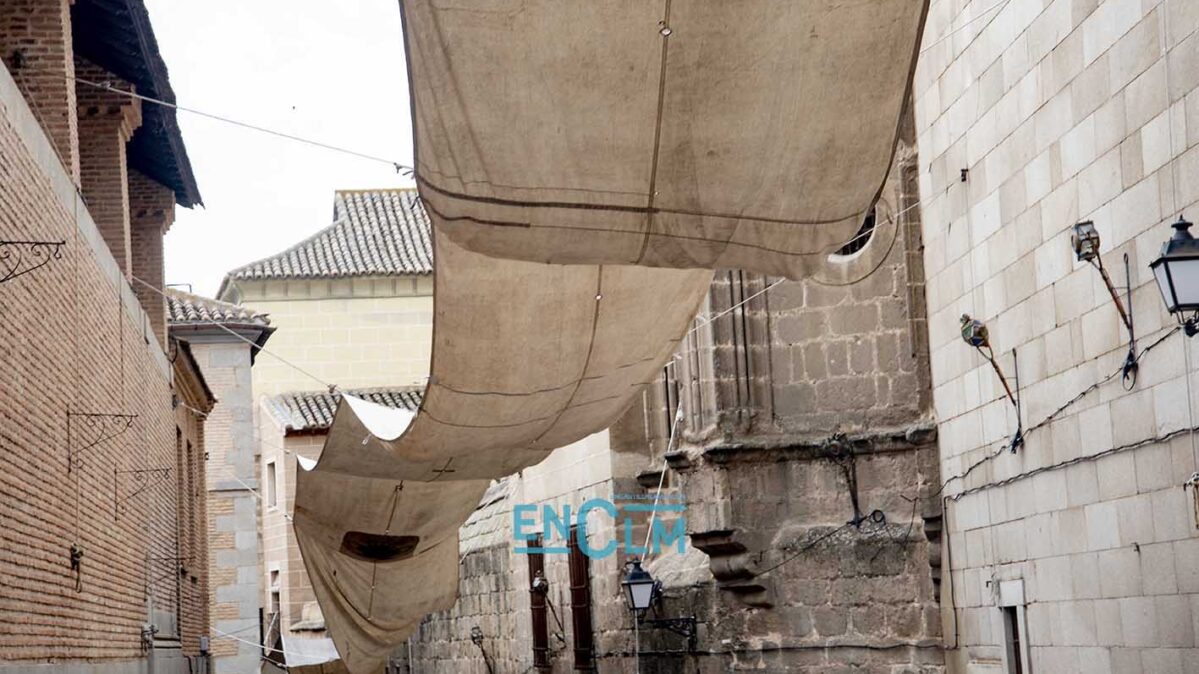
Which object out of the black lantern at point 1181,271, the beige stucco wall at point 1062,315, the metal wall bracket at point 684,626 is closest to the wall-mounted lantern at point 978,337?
the beige stucco wall at point 1062,315

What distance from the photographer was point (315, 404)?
45.6 meters

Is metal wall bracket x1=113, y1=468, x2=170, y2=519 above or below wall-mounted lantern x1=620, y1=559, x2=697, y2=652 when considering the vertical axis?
above

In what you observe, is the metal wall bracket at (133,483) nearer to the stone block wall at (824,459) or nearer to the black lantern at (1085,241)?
the stone block wall at (824,459)

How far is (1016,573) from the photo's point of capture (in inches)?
537

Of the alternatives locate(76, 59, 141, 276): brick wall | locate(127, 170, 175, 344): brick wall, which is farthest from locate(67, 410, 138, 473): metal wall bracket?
locate(127, 170, 175, 344): brick wall

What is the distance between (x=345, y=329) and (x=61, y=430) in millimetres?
35266

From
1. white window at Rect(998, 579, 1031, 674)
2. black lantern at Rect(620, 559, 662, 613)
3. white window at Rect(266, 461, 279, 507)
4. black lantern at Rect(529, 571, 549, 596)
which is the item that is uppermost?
white window at Rect(266, 461, 279, 507)

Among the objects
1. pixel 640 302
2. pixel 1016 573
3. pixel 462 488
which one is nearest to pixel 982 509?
pixel 1016 573

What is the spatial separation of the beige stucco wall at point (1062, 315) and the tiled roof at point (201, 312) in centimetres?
1522

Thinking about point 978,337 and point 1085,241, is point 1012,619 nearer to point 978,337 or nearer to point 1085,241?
point 978,337

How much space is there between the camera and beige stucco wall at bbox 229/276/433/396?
1892 inches

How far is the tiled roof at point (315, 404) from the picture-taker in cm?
4450

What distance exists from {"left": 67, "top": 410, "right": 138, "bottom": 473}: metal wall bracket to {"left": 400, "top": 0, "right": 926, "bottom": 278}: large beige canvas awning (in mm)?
8073

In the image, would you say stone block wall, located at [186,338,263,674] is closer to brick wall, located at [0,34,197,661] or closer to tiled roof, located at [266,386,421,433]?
brick wall, located at [0,34,197,661]
